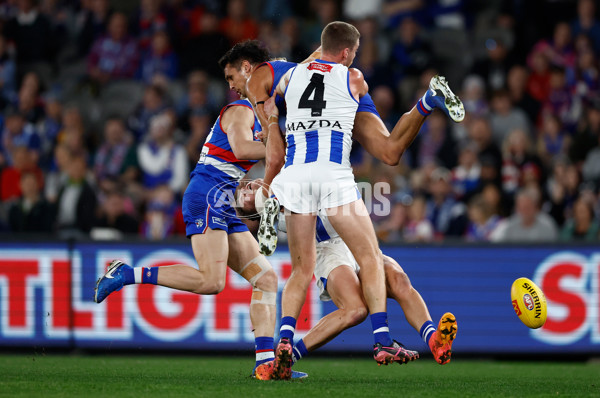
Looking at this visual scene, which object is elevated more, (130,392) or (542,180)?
(542,180)

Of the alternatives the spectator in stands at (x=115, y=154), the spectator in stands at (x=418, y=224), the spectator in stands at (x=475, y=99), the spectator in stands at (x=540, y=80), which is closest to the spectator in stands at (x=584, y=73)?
the spectator in stands at (x=540, y=80)

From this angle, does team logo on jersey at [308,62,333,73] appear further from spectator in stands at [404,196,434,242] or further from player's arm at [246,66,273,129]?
spectator in stands at [404,196,434,242]

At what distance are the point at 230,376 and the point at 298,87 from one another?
261cm

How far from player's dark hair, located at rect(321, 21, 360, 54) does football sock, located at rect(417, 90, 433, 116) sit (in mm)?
756

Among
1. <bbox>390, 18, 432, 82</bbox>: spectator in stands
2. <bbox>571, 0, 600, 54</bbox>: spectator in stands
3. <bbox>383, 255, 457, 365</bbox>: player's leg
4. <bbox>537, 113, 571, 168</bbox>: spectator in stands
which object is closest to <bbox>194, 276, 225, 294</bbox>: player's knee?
<bbox>383, 255, 457, 365</bbox>: player's leg

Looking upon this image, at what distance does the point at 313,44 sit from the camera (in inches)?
584

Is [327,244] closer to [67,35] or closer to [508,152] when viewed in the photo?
[508,152]

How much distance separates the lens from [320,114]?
277 inches

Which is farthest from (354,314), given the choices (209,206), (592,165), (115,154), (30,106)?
(30,106)

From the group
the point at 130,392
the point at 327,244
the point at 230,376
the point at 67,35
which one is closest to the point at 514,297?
the point at 327,244

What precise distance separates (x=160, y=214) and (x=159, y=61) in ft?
12.5

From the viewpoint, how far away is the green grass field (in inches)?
252

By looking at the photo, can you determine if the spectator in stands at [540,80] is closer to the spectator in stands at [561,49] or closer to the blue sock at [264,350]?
the spectator in stands at [561,49]

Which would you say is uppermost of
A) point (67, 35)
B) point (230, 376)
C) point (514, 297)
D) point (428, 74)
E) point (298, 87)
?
point (67, 35)
